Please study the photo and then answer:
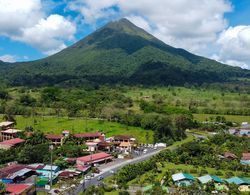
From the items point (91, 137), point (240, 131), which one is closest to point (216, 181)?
point (91, 137)

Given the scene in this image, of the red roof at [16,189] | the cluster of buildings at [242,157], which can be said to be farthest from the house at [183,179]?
the red roof at [16,189]

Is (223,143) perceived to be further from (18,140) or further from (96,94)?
(96,94)

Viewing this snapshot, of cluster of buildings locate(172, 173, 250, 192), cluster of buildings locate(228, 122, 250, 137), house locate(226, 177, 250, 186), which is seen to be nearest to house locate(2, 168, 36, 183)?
cluster of buildings locate(172, 173, 250, 192)

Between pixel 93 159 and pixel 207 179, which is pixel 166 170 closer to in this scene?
pixel 207 179

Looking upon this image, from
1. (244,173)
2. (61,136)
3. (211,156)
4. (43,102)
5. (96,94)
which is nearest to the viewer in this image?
(244,173)

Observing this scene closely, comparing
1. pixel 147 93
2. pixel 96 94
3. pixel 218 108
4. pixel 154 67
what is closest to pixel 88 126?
pixel 96 94

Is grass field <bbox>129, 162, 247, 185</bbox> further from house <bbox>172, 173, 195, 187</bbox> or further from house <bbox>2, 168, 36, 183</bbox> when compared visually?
house <bbox>2, 168, 36, 183</bbox>

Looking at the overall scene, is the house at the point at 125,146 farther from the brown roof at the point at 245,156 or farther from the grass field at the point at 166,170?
the brown roof at the point at 245,156
